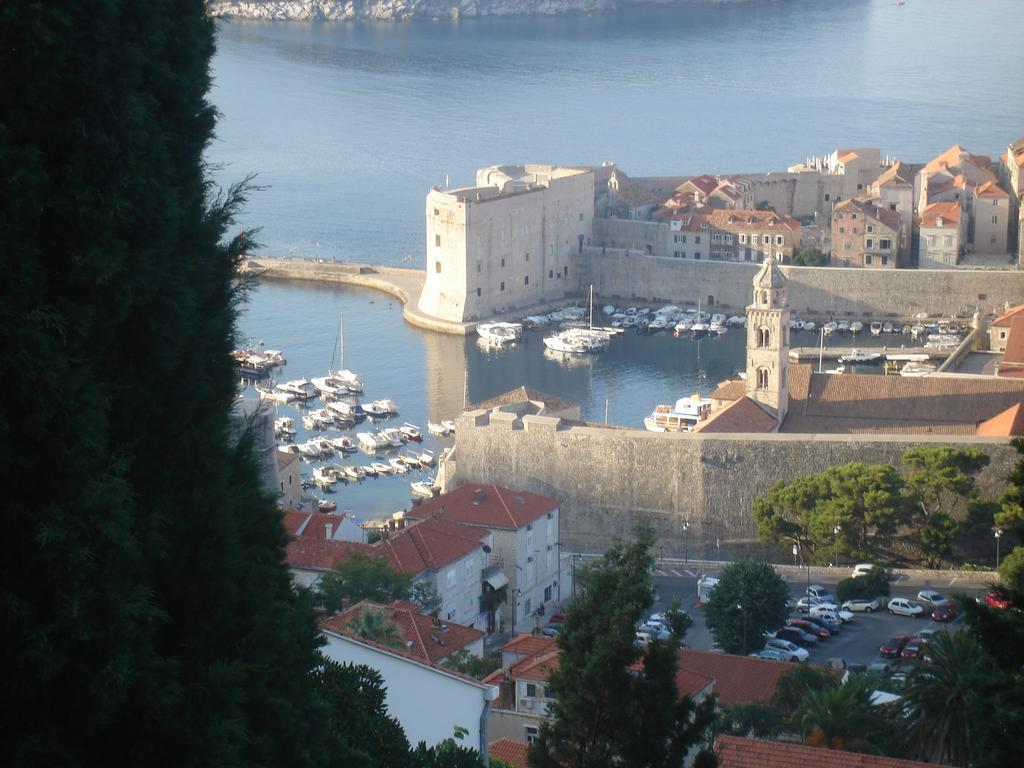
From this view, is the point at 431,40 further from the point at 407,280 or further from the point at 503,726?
the point at 503,726

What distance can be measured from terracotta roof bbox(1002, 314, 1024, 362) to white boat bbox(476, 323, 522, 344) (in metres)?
8.66

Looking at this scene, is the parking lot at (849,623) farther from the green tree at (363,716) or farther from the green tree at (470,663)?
the green tree at (363,716)

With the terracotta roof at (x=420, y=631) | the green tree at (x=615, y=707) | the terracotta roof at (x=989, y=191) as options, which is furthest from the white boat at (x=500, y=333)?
the green tree at (x=615, y=707)

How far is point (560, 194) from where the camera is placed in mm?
29562

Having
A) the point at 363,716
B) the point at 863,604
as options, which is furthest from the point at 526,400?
the point at 363,716

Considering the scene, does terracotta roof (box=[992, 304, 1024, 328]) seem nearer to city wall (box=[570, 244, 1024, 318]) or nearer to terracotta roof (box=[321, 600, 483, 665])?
city wall (box=[570, 244, 1024, 318])

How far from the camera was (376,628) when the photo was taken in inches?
323

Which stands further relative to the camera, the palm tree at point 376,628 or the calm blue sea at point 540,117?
the calm blue sea at point 540,117

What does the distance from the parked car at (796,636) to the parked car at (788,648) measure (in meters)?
0.07

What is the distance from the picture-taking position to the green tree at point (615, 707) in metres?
4.99

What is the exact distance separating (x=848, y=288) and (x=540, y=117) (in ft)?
83.2

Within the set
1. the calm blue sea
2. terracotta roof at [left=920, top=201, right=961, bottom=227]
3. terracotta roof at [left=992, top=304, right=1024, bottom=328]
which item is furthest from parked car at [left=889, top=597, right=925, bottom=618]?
terracotta roof at [left=920, top=201, right=961, bottom=227]

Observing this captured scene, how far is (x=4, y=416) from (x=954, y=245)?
27.8 meters

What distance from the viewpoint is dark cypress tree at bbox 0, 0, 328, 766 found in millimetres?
2248
